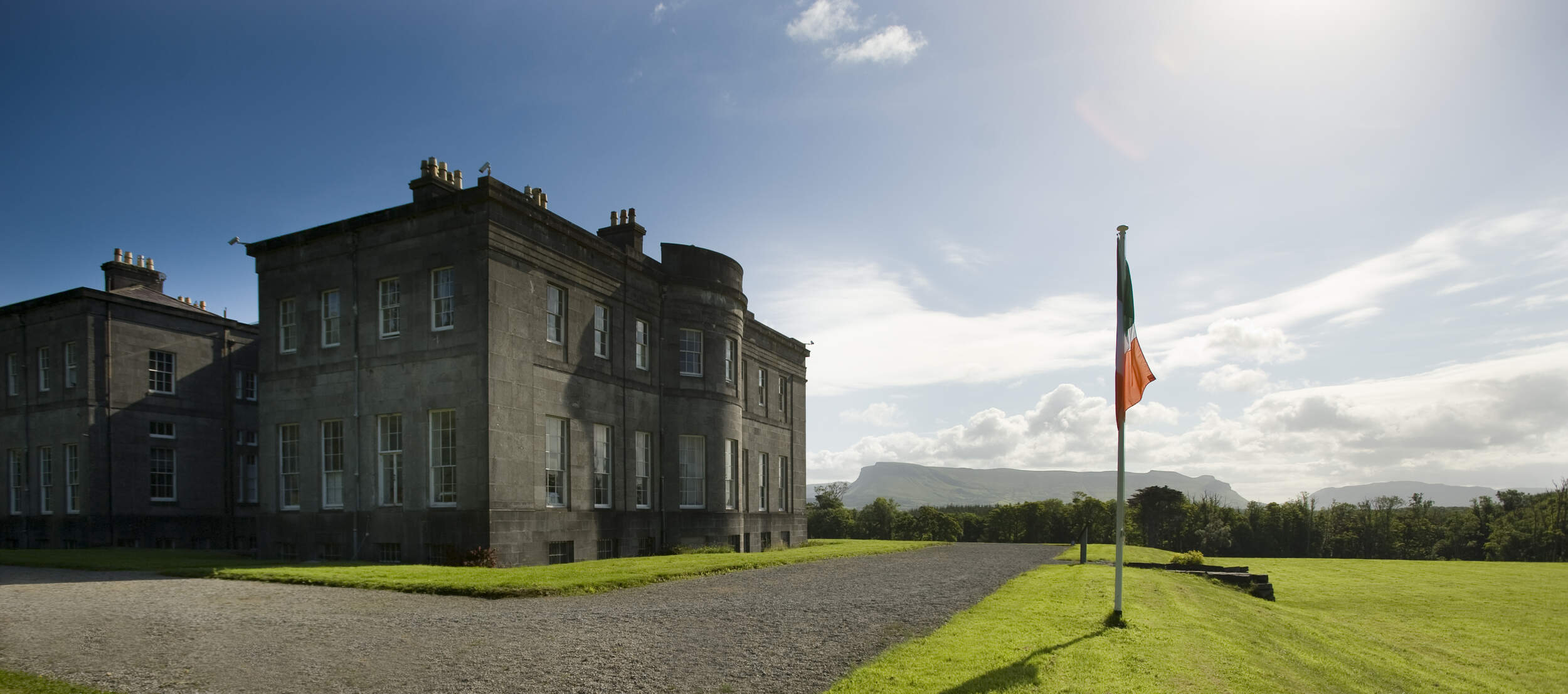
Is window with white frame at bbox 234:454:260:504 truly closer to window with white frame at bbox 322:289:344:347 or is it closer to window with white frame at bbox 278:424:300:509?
window with white frame at bbox 278:424:300:509

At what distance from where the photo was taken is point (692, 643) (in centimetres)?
993

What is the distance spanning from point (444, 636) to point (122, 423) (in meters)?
27.6

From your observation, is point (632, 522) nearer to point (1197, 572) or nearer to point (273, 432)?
point (273, 432)

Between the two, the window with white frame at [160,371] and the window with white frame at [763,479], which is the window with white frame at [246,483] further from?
the window with white frame at [763,479]

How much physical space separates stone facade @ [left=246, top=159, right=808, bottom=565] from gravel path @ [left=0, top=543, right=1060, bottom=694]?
233 inches

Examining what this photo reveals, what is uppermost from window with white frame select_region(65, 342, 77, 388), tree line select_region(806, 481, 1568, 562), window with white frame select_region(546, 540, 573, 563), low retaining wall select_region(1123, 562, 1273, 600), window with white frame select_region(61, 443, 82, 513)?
window with white frame select_region(65, 342, 77, 388)

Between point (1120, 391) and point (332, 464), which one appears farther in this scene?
point (332, 464)

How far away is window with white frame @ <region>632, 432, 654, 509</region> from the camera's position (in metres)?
27.5

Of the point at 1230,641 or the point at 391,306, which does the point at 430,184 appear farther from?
the point at 1230,641

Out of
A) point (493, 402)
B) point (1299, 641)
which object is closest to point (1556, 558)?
point (1299, 641)

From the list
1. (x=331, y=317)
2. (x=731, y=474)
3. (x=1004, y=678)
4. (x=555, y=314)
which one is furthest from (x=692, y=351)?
(x=1004, y=678)

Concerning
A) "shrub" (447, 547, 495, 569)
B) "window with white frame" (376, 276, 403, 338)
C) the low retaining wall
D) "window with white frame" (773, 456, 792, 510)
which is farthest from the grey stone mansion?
the low retaining wall

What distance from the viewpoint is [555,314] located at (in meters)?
23.9

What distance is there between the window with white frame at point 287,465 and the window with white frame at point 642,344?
9732 mm
